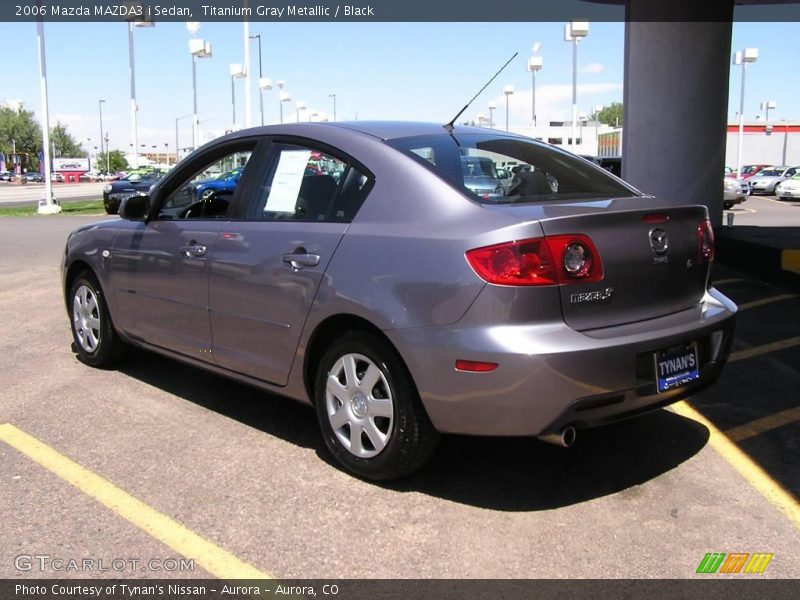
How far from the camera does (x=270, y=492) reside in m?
3.67

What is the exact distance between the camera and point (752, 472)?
3.86 metres

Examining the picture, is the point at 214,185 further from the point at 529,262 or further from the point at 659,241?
the point at 659,241

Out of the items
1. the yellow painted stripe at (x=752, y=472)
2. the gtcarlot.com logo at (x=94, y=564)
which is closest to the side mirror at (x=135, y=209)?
the gtcarlot.com logo at (x=94, y=564)

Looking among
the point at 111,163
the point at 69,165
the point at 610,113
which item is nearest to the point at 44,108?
the point at 69,165

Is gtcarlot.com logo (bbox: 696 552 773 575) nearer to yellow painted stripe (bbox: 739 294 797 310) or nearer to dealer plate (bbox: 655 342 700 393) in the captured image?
dealer plate (bbox: 655 342 700 393)

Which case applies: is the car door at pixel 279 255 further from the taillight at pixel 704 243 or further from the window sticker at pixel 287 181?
the taillight at pixel 704 243

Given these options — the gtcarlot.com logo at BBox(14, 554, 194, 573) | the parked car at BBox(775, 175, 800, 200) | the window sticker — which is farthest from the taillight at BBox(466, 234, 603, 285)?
the parked car at BBox(775, 175, 800, 200)

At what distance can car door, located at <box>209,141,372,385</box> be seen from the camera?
3854 millimetres

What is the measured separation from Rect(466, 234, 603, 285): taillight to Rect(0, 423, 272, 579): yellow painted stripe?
Answer: 1.48 m

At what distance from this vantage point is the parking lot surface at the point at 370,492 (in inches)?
121

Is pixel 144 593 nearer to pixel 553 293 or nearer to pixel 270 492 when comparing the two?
pixel 270 492

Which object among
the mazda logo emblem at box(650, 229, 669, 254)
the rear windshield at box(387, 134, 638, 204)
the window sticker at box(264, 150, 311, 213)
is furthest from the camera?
the window sticker at box(264, 150, 311, 213)

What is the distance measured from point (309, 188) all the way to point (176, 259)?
1.08 metres

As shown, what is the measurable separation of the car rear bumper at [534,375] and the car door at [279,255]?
0.68 metres
